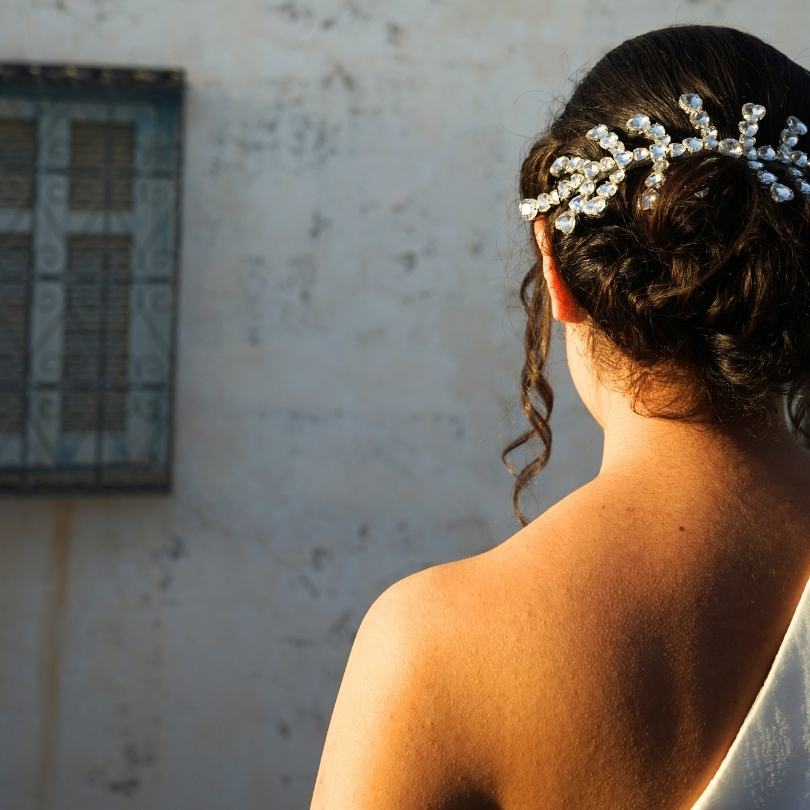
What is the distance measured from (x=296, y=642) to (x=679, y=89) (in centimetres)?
332

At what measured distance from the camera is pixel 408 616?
3.21ft

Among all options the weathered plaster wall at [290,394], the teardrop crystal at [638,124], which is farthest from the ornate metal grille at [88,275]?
the teardrop crystal at [638,124]

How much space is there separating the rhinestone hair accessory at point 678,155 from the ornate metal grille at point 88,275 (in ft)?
10.3

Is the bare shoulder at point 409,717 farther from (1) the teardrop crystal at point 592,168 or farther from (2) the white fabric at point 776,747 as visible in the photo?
(1) the teardrop crystal at point 592,168

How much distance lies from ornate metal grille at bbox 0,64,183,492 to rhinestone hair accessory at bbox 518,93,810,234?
3136 mm

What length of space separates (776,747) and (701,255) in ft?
1.53

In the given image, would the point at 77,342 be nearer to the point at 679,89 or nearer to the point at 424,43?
the point at 424,43

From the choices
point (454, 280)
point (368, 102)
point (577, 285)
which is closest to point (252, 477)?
point (454, 280)

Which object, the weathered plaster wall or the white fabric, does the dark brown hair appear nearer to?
the white fabric

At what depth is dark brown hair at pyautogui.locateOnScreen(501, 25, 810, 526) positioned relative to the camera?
1040 millimetres

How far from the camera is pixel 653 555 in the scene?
0.97 meters

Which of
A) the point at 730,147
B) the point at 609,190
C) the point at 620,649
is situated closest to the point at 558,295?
the point at 609,190

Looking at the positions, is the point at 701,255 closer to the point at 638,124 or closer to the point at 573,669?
the point at 638,124

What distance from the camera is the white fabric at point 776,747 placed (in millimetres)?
930
